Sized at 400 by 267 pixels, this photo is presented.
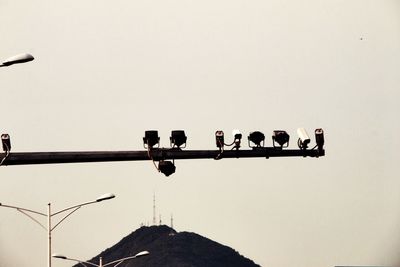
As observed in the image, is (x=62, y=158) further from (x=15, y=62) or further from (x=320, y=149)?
(x=320, y=149)

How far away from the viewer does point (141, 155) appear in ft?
92.5

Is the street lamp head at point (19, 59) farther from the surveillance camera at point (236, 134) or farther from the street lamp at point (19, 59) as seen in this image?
the surveillance camera at point (236, 134)

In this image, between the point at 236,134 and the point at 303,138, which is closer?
the point at 236,134

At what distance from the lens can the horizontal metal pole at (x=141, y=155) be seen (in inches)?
1036

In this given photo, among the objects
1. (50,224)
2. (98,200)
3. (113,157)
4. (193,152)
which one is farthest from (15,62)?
(50,224)

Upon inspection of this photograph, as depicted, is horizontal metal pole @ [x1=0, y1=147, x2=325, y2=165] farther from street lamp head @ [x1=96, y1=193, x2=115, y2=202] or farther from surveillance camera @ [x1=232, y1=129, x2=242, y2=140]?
street lamp head @ [x1=96, y1=193, x2=115, y2=202]

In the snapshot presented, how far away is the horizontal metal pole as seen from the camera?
26312mm

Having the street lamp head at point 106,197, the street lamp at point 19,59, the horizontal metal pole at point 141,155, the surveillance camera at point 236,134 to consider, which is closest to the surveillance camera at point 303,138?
the horizontal metal pole at point 141,155

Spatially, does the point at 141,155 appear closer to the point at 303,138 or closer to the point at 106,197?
the point at 303,138

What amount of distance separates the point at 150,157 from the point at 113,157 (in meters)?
1.24

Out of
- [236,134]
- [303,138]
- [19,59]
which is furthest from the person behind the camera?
[303,138]

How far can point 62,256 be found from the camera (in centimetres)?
5222

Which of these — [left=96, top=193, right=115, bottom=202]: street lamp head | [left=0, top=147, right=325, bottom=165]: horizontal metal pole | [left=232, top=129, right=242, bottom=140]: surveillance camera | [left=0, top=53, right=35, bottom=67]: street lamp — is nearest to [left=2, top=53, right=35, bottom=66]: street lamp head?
[left=0, top=53, right=35, bottom=67]: street lamp

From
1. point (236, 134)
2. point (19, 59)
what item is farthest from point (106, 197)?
point (19, 59)
